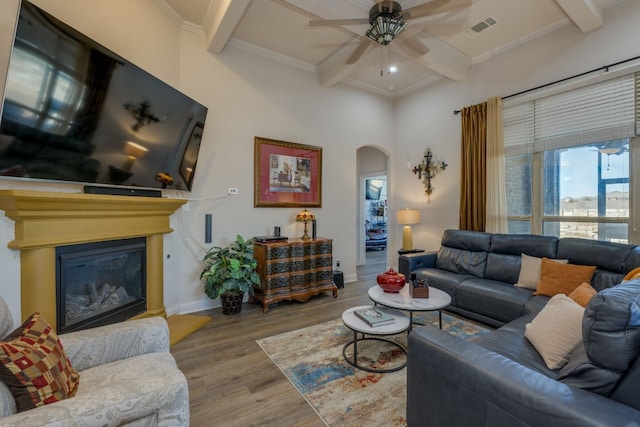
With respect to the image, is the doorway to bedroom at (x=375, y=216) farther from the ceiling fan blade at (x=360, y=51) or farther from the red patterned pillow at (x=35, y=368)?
the red patterned pillow at (x=35, y=368)

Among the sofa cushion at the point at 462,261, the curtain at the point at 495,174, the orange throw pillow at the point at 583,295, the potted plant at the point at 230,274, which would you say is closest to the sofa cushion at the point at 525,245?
the sofa cushion at the point at 462,261

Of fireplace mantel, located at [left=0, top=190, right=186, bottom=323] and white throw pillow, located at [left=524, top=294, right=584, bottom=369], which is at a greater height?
fireplace mantel, located at [left=0, top=190, right=186, bottom=323]

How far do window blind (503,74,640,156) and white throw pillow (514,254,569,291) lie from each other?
1495 millimetres

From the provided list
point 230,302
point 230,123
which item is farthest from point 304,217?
point 230,123

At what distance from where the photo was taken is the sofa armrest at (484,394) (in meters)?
0.98

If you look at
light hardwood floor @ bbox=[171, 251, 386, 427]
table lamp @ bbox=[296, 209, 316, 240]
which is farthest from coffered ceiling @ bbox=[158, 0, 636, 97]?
light hardwood floor @ bbox=[171, 251, 386, 427]

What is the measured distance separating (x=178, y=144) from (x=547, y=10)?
4376mm

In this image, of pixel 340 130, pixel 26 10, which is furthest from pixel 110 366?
pixel 340 130

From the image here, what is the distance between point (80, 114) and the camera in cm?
211

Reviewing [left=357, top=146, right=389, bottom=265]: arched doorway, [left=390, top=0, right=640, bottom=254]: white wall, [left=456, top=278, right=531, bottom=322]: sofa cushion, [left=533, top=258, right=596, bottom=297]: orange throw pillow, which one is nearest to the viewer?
[left=533, top=258, right=596, bottom=297]: orange throw pillow

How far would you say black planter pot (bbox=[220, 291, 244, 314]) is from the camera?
343 centimetres

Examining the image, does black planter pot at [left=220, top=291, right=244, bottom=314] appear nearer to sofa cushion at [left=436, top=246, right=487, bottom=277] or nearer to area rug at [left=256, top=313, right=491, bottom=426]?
area rug at [left=256, top=313, right=491, bottom=426]

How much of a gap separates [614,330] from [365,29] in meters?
3.27

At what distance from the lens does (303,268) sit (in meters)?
3.91
